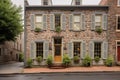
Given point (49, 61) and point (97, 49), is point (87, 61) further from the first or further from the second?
point (49, 61)

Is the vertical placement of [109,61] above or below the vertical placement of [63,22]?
below

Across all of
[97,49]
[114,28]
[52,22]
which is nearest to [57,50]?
[52,22]

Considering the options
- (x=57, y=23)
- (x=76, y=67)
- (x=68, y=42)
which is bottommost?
(x=76, y=67)

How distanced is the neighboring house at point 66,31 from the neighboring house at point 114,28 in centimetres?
47

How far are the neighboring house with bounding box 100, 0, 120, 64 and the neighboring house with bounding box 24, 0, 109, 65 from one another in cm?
47

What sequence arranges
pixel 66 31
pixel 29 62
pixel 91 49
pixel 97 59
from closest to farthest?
1. pixel 29 62
2. pixel 97 59
3. pixel 91 49
4. pixel 66 31

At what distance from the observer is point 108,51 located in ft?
113

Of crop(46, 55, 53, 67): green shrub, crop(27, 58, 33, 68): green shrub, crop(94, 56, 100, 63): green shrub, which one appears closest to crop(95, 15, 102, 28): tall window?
crop(94, 56, 100, 63): green shrub

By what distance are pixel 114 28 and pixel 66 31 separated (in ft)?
18.1

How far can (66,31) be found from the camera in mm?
34625

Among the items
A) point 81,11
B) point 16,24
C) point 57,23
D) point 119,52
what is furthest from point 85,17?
point 16,24

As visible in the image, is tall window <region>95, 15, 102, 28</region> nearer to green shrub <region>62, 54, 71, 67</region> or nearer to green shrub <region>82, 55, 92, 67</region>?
green shrub <region>82, 55, 92, 67</region>

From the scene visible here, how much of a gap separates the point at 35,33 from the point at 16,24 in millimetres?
2394

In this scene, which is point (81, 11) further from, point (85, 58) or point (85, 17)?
point (85, 58)
